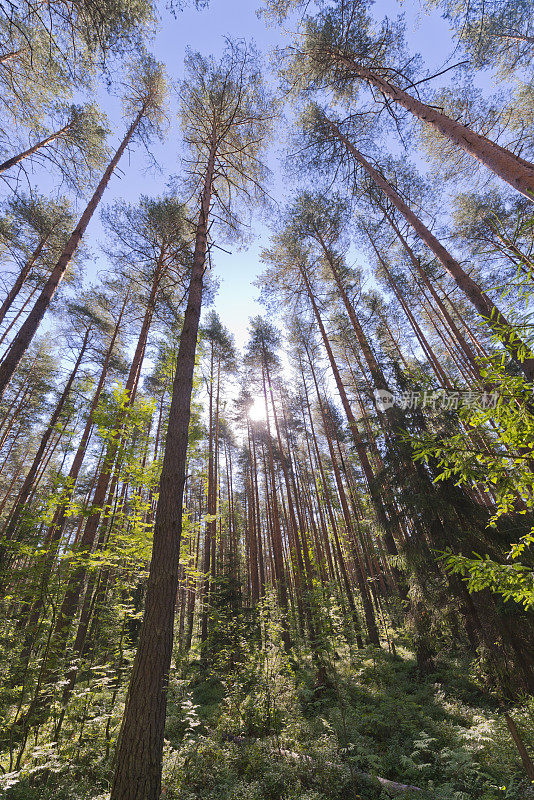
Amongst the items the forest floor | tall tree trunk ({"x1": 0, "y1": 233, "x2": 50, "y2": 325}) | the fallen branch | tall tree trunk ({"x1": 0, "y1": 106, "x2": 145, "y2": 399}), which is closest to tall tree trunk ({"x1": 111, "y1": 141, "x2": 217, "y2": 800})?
the forest floor

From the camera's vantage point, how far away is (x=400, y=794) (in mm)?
4164

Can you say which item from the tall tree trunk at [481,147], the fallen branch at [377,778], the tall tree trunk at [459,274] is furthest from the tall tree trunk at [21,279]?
the fallen branch at [377,778]

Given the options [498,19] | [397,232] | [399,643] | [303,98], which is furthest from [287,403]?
[498,19]

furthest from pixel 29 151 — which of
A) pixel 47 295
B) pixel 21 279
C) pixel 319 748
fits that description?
pixel 319 748

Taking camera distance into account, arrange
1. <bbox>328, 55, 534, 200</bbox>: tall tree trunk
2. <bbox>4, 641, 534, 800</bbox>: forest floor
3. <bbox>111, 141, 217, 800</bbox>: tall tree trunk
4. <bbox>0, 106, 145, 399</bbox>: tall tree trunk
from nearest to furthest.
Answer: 1. <bbox>111, 141, 217, 800</bbox>: tall tree trunk
2. <bbox>4, 641, 534, 800</bbox>: forest floor
3. <bbox>328, 55, 534, 200</bbox>: tall tree trunk
4. <bbox>0, 106, 145, 399</bbox>: tall tree trunk

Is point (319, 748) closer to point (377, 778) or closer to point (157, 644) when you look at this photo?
point (377, 778)

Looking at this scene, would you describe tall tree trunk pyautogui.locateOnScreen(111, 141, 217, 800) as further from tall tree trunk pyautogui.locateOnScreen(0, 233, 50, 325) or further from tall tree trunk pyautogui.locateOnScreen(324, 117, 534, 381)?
tall tree trunk pyautogui.locateOnScreen(0, 233, 50, 325)

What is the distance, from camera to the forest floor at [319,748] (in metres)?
4.16

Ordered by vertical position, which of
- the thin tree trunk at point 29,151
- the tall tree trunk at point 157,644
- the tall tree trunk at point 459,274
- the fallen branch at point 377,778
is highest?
the thin tree trunk at point 29,151

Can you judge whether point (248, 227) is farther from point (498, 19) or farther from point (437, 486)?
point (498, 19)

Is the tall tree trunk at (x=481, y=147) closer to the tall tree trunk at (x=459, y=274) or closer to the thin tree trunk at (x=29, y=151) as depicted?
the tall tree trunk at (x=459, y=274)

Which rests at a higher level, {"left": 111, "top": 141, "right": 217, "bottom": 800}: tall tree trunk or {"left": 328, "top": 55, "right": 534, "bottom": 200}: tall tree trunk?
{"left": 328, "top": 55, "right": 534, "bottom": 200}: tall tree trunk

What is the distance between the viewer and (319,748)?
5.21m

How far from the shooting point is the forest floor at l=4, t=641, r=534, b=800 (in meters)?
4.16
